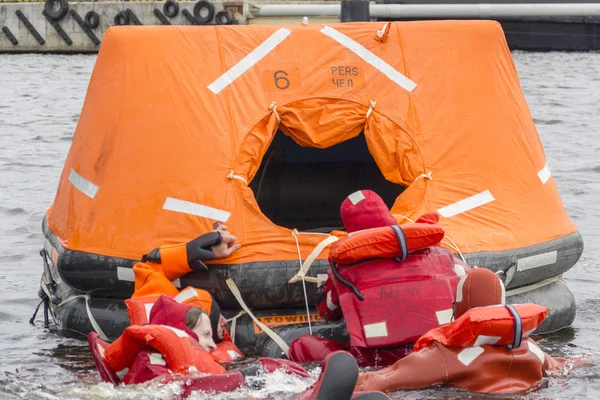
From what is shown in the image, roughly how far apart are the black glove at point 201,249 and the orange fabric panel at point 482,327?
5.19 ft

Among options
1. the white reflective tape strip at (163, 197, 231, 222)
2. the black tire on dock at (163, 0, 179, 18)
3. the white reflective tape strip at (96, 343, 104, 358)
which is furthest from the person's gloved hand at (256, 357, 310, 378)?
the black tire on dock at (163, 0, 179, 18)

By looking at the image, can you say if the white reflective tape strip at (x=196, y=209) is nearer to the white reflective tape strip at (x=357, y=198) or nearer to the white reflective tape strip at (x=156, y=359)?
the white reflective tape strip at (x=357, y=198)

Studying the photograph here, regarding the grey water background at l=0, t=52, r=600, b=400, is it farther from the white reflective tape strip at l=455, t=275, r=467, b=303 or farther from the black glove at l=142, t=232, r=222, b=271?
the black glove at l=142, t=232, r=222, b=271

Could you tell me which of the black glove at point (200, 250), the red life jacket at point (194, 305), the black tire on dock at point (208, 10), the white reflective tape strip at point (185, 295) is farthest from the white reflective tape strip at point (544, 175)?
the black tire on dock at point (208, 10)

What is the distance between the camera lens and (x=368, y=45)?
24.7 ft

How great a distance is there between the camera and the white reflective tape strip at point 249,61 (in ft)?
23.6

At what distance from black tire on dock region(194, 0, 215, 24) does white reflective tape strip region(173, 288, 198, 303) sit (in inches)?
969

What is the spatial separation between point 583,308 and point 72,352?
147 inches

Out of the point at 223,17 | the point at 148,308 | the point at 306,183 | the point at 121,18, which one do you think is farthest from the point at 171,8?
the point at 148,308

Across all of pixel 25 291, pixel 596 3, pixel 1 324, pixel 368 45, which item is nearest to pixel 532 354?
pixel 368 45

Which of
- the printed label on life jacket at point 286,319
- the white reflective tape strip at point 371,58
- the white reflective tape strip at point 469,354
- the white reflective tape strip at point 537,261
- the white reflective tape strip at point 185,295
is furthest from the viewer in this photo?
the white reflective tape strip at point 371,58

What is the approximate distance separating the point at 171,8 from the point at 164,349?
26263mm

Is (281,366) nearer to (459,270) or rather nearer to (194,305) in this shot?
(194,305)

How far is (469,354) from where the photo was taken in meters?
5.30
